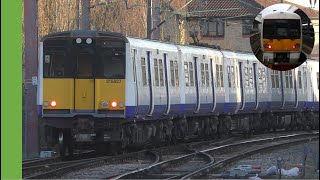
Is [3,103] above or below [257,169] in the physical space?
above

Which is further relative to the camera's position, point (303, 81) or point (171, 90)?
point (303, 81)

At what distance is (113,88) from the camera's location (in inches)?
698

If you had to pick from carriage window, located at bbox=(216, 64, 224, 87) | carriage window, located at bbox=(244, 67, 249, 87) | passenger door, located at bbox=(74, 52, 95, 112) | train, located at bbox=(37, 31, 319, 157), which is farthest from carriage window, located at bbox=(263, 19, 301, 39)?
carriage window, located at bbox=(244, 67, 249, 87)

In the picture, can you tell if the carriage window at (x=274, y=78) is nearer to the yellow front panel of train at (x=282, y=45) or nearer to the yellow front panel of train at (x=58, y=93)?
the yellow front panel of train at (x=58, y=93)

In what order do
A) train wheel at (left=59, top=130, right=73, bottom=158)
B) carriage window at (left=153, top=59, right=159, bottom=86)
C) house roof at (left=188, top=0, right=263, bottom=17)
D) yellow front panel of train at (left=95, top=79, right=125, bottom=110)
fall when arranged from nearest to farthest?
yellow front panel of train at (left=95, top=79, right=125, bottom=110) < train wheel at (left=59, top=130, right=73, bottom=158) < carriage window at (left=153, top=59, right=159, bottom=86) < house roof at (left=188, top=0, right=263, bottom=17)

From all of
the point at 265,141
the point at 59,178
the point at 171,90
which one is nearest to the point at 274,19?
the point at 59,178

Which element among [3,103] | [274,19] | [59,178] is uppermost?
[274,19]

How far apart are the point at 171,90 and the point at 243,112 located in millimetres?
8371

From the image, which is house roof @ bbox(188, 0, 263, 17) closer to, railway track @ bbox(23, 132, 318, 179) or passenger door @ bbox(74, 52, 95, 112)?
railway track @ bbox(23, 132, 318, 179)

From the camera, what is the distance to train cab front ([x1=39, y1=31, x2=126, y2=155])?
Answer: 17.8 metres

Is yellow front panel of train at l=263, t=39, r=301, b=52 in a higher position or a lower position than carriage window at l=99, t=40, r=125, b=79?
lower

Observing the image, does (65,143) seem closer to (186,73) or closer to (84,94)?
(84,94)

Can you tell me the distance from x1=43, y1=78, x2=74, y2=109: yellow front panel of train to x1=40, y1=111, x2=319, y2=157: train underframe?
0.45m

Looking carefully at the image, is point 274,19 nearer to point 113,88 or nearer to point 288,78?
point 113,88
